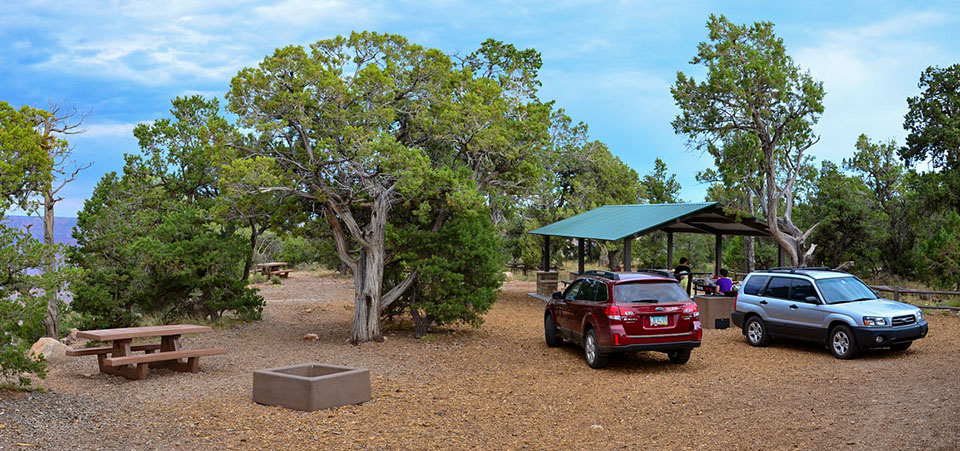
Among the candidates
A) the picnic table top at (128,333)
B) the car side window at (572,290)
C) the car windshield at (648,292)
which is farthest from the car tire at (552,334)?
the picnic table top at (128,333)

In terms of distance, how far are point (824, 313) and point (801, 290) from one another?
0.86m

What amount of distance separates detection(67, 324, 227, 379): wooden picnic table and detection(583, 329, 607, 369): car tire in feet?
20.4

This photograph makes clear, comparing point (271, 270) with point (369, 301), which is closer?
point (369, 301)

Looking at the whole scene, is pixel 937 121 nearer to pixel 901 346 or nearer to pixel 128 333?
pixel 901 346

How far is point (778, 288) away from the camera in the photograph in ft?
46.5

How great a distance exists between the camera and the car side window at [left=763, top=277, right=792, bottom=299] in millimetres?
13969

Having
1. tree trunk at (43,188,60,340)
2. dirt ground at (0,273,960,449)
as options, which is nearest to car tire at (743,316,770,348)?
dirt ground at (0,273,960,449)

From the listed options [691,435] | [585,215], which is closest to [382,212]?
[691,435]

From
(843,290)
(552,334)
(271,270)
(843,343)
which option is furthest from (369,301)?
(271,270)

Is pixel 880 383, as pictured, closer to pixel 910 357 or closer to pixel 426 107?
pixel 910 357

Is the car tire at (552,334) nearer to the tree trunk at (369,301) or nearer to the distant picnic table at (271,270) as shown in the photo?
the tree trunk at (369,301)

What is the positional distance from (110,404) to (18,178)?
3168 millimetres

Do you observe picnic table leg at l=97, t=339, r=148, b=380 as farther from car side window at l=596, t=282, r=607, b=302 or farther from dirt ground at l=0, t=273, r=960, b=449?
car side window at l=596, t=282, r=607, b=302

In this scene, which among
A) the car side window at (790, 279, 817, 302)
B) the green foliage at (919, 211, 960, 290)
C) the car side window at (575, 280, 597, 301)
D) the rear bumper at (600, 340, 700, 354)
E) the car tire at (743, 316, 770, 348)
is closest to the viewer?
the rear bumper at (600, 340, 700, 354)
